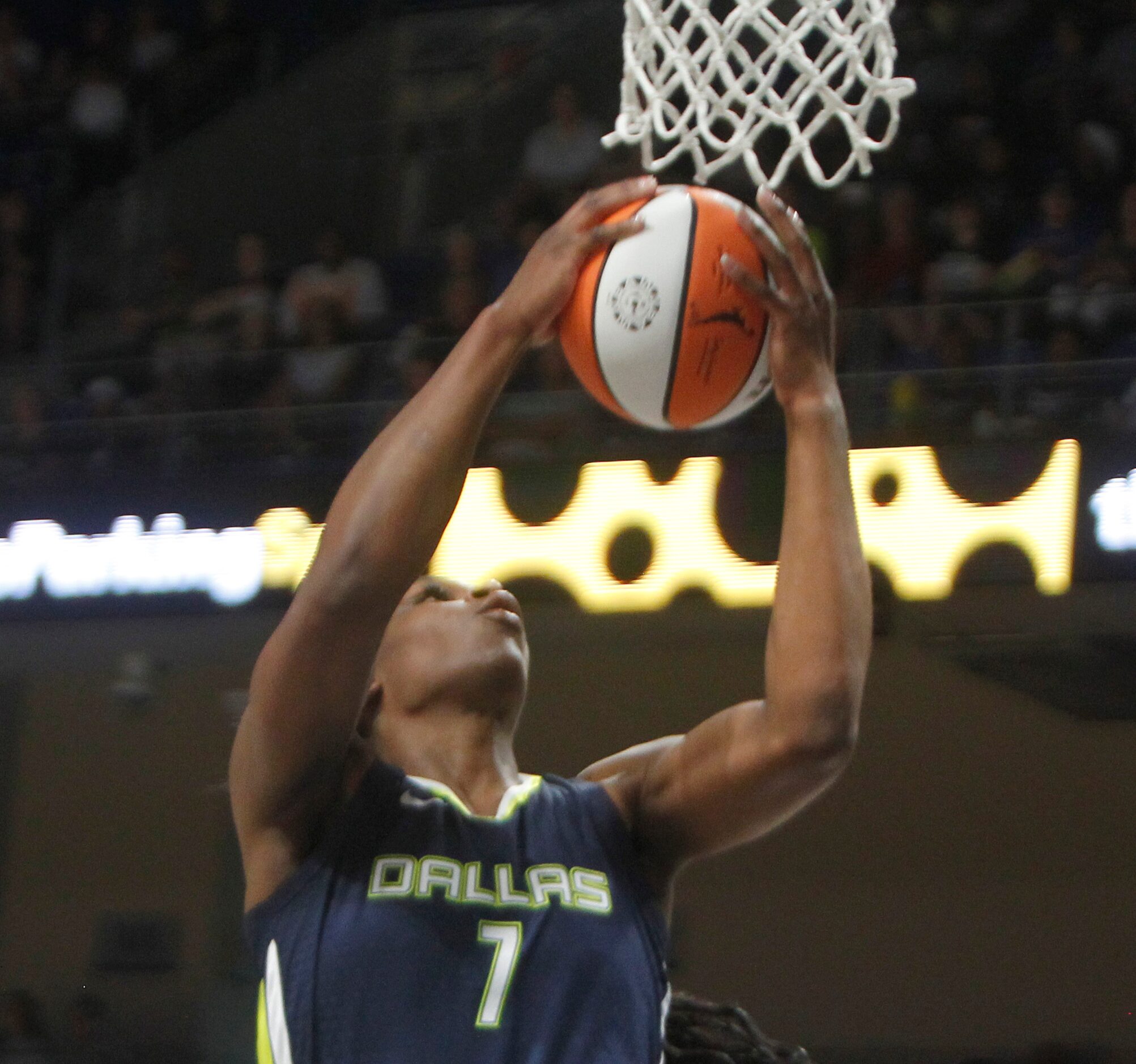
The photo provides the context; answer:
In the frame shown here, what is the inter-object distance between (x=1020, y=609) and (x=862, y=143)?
2.48m

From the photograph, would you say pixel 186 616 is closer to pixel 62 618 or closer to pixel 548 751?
pixel 62 618

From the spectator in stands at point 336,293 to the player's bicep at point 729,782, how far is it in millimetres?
4800

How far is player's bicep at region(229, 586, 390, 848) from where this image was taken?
5.98ft

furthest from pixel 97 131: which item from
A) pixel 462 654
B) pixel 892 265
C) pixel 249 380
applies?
pixel 462 654

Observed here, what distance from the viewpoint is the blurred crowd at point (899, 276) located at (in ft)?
17.9

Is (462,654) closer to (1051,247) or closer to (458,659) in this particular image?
(458,659)

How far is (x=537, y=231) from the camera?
6.83 m

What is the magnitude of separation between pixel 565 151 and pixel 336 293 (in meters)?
1.16

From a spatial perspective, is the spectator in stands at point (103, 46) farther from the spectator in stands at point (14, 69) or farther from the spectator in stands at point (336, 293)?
→ the spectator in stands at point (336, 293)

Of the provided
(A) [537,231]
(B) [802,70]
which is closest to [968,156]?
(A) [537,231]

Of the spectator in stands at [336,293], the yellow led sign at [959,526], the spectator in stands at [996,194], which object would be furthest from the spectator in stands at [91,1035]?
the spectator in stands at [996,194]

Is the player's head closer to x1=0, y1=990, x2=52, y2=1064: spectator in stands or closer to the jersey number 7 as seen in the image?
the jersey number 7

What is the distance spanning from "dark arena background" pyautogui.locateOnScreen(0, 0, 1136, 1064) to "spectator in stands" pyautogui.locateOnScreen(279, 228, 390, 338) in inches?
0.8

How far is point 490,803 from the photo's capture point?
2.13 meters
